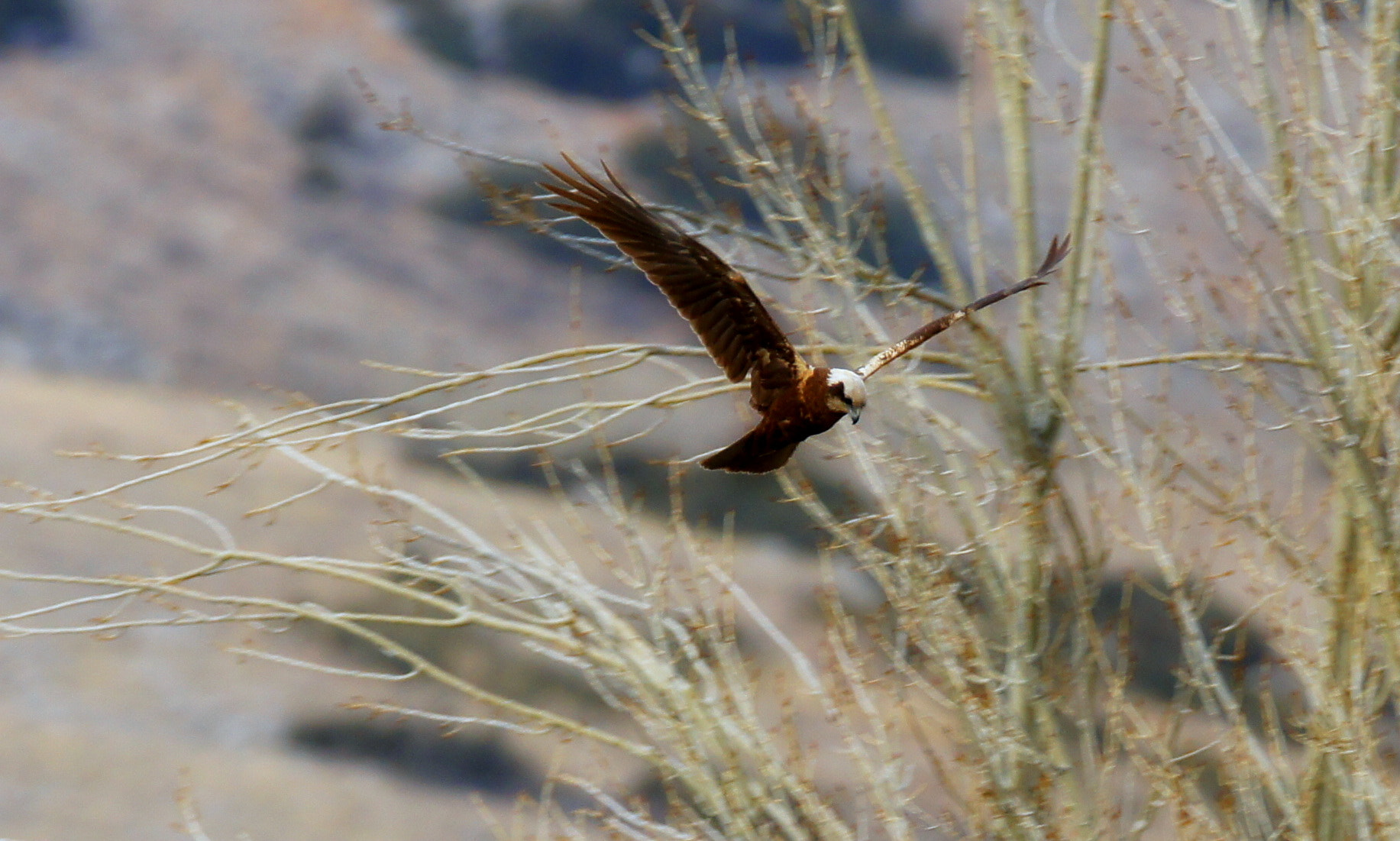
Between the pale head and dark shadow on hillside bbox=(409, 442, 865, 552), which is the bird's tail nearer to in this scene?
the pale head

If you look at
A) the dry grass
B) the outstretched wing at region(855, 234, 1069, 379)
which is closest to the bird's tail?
the outstretched wing at region(855, 234, 1069, 379)

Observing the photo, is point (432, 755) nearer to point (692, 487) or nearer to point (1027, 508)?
point (692, 487)

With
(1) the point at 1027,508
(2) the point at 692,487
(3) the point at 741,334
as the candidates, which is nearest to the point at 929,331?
(3) the point at 741,334

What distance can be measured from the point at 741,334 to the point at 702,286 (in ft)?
0.58

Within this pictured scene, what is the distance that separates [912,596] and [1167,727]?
1.41 metres

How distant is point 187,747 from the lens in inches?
496

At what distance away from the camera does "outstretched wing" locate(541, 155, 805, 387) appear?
3309mm

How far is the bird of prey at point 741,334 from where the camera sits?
327 centimetres

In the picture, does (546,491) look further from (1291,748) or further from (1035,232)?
(1035,232)

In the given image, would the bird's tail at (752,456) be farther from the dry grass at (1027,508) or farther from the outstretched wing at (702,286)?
the dry grass at (1027,508)

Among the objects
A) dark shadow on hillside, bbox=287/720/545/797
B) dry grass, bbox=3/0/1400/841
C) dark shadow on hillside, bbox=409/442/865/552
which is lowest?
dark shadow on hillside, bbox=287/720/545/797

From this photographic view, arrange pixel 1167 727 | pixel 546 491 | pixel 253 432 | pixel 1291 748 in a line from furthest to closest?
pixel 546 491 → pixel 1291 748 → pixel 1167 727 → pixel 253 432

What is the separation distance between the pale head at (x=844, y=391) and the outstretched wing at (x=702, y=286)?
0.24 m

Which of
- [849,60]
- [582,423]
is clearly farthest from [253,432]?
[849,60]
